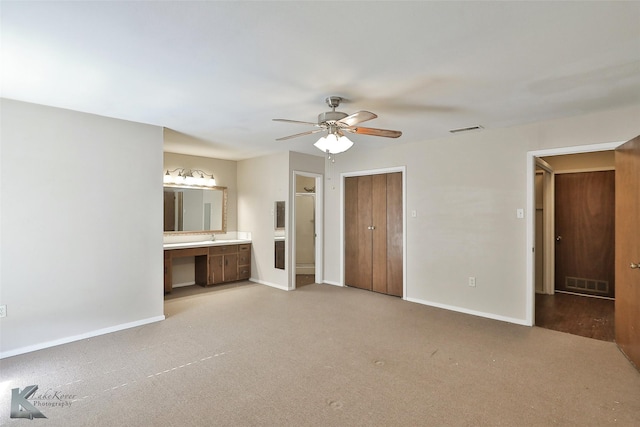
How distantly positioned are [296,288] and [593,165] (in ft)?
16.6

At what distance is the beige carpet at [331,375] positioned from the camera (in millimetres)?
2102

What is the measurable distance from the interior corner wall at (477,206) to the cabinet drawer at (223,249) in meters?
2.85

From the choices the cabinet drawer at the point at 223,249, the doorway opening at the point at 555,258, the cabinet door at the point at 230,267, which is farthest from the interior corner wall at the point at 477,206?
the cabinet door at the point at 230,267

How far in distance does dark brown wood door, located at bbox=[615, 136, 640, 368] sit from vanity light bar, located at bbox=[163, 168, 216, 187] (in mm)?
5641

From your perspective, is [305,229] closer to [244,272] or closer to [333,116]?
[244,272]

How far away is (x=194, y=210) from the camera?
228 inches

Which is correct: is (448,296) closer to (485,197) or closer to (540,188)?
(485,197)

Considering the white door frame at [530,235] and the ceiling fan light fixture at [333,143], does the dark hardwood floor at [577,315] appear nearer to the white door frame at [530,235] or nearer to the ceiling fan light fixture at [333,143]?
the white door frame at [530,235]

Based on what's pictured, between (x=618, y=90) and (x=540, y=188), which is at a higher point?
(x=618, y=90)

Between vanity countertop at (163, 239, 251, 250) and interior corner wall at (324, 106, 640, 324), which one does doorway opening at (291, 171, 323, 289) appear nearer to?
vanity countertop at (163, 239, 251, 250)

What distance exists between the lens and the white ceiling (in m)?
1.68

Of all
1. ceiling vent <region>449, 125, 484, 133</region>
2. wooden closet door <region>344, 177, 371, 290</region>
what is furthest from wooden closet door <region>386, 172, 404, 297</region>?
ceiling vent <region>449, 125, 484, 133</region>

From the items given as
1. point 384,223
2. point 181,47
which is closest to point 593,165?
point 384,223

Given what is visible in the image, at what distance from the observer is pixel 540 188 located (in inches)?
207
